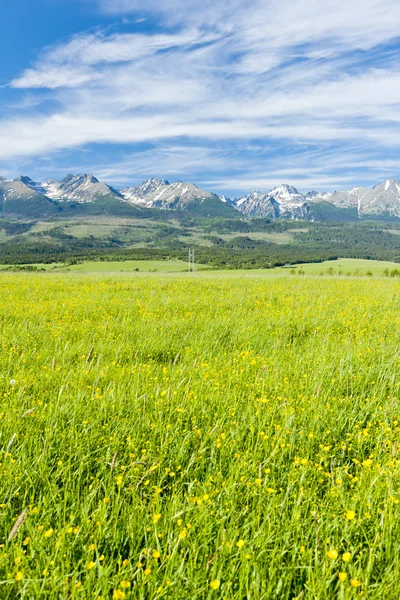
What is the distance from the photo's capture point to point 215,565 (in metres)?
2.37

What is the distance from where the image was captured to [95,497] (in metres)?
3.28

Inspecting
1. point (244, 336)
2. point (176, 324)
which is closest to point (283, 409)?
point (244, 336)

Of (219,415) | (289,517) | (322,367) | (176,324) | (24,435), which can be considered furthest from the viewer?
(176,324)

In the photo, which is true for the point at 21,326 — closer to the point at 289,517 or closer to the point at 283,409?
the point at 283,409

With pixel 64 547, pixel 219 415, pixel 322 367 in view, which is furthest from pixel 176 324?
pixel 64 547

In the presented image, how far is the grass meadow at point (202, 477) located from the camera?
95.7 inches

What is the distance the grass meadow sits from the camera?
2.43 meters

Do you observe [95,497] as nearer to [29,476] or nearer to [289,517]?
[29,476]

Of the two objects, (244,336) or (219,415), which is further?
(244,336)

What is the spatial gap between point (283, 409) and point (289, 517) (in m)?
1.82

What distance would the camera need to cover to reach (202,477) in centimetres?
364

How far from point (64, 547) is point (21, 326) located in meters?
7.43

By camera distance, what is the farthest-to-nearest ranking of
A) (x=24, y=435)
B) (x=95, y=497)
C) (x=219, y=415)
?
(x=219, y=415) → (x=24, y=435) → (x=95, y=497)

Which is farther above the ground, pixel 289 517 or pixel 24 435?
pixel 24 435
